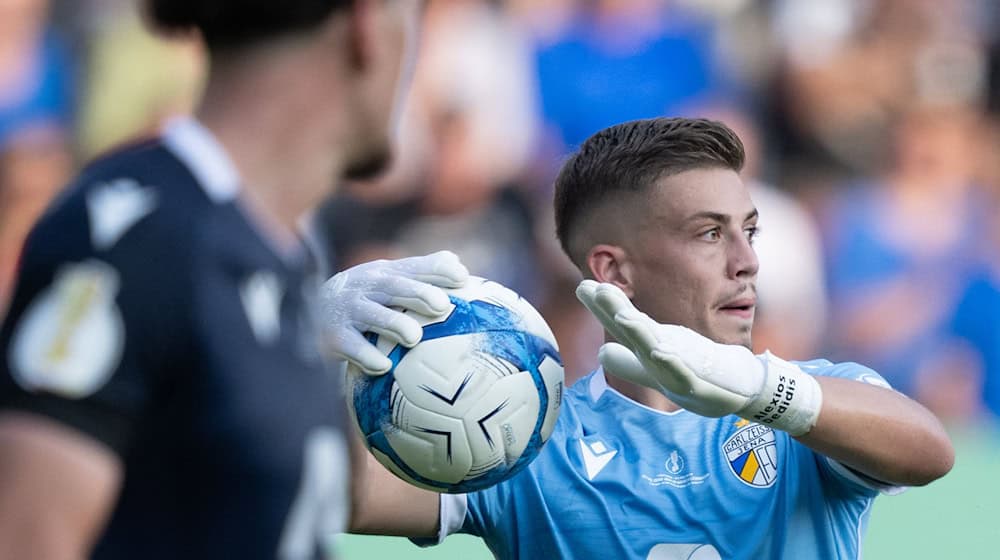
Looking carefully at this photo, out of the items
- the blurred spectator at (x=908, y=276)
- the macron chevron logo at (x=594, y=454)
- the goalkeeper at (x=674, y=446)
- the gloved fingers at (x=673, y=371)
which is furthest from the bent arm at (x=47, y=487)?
the blurred spectator at (x=908, y=276)

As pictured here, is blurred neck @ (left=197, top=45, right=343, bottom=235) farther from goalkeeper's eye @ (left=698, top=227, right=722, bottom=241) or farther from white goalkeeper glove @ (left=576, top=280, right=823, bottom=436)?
goalkeeper's eye @ (left=698, top=227, right=722, bottom=241)

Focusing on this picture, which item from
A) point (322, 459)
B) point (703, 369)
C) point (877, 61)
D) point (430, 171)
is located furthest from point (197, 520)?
point (877, 61)

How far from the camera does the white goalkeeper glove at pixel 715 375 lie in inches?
127

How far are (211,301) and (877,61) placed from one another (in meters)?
9.57

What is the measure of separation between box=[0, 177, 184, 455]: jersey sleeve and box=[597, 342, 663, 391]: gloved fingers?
170 cm

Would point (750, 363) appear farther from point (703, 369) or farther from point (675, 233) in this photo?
point (675, 233)

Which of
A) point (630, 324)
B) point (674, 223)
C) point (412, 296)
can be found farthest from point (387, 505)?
point (674, 223)

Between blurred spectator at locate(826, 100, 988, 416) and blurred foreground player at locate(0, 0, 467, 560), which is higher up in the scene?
blurred spectator at locate(826, 100, 988, 416)

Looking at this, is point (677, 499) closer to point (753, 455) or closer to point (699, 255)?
point (753, 455)

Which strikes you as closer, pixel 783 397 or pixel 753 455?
pixel 783 397

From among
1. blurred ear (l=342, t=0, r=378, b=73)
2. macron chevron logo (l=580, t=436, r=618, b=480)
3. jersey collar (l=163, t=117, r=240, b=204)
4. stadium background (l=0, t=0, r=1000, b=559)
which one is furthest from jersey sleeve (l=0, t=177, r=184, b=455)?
stadium background (l=0, t=0, r=1000, b=559)

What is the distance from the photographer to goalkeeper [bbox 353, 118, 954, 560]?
11.6ft

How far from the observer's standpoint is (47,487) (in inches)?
71.4

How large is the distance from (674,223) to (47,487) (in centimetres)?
228
